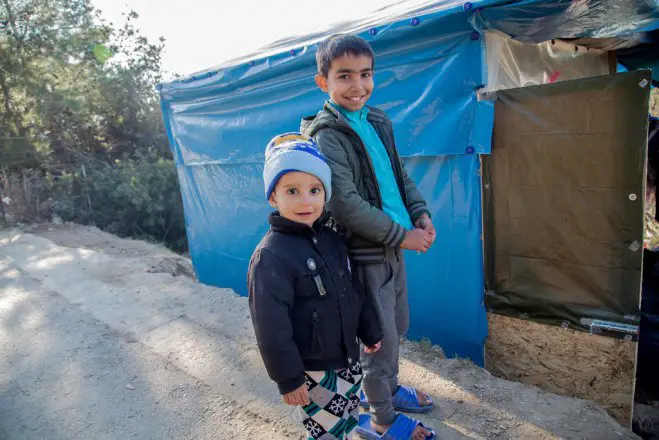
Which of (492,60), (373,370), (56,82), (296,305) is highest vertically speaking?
(56,82)

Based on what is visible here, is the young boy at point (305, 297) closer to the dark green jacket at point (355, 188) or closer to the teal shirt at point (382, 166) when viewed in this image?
the dark green jacket at point (355, 188)

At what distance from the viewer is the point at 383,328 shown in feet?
6.57

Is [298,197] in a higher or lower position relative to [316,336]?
higher

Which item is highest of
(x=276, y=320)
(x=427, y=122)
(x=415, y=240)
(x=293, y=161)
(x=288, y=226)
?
(x=427, y=122)

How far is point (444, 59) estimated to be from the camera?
2920mm

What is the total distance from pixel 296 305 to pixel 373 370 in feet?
2.19

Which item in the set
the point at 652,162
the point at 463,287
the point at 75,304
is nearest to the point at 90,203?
the point at 75,304

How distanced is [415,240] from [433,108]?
1.44 m

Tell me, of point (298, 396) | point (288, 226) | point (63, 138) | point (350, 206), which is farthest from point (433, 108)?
point (63, 138)

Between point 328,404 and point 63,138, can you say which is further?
point 63,138

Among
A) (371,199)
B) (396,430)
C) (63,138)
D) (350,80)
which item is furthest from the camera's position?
(63,138)

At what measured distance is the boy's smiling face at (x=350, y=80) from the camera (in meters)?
1.86

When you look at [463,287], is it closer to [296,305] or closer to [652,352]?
[652,352]

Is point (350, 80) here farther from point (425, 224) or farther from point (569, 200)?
point (569, 200)
